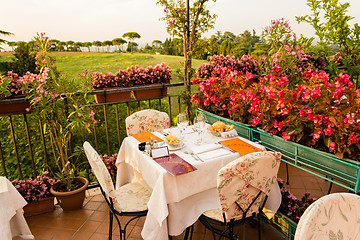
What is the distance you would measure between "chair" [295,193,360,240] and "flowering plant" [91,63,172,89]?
9.79ft

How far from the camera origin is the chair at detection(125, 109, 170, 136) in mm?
2779

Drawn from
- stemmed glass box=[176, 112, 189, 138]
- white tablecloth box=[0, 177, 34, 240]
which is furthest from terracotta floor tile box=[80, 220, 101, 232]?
stemmed glass box=[176, 112, 189, 138]

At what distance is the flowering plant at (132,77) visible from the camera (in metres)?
3.37

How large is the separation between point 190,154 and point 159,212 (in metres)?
0.50

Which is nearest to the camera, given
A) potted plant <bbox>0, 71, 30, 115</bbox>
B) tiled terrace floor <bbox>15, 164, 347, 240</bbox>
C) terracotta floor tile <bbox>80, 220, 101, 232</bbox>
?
tiled terrace floor <bbox>15, 164, 347, 240</bbox>

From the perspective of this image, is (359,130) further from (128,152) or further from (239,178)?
(128,152)

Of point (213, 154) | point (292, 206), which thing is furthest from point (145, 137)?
point (292, 206)

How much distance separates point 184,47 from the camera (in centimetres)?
359

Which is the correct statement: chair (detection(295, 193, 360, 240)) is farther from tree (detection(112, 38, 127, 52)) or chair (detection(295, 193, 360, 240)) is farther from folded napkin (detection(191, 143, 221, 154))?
tree (detection(112, 38, 127, 52))

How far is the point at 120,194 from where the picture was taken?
216cm

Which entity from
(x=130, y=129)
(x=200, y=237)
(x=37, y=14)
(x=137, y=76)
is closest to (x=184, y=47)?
(x=137, y=76)

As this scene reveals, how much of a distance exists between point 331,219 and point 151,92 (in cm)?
288

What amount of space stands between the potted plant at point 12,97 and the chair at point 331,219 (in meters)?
2.72

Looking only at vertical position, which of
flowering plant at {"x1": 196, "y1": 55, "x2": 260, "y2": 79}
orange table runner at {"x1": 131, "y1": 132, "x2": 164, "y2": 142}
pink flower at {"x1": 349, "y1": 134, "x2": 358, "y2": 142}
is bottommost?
orange table runner at {"x1": 131, "y1": 132, "x2": 164, "y2": 142}
